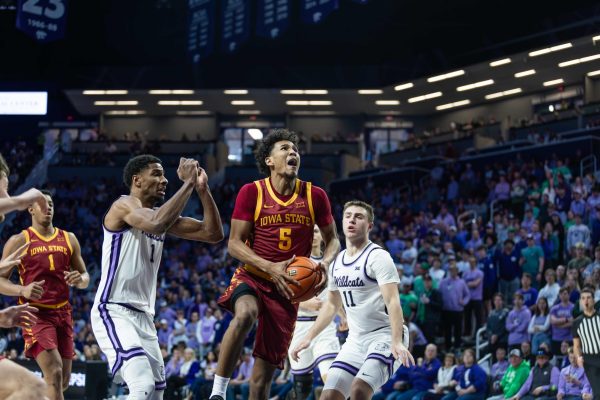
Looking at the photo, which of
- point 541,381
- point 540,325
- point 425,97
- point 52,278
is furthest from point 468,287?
point 425,97

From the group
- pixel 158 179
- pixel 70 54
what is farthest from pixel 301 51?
pixel 158 179

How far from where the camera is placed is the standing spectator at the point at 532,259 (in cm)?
1764

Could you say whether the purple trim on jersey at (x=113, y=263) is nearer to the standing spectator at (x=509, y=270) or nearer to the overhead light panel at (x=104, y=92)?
the standing spectator at (x=509, y=270)

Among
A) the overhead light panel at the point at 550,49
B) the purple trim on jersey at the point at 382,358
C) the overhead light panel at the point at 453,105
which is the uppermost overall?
the overhead light panel at the point at 550,49

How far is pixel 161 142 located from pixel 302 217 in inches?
1257

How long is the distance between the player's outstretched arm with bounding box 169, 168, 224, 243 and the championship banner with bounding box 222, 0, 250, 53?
80.8ft

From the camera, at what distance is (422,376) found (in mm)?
15773

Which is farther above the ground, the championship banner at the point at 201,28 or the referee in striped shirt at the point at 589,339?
the championship banner at the point at 201,28

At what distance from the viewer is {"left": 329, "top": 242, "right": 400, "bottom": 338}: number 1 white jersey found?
8562 mm

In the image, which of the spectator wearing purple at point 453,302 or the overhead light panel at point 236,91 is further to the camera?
the overhead light panel at point 236,91

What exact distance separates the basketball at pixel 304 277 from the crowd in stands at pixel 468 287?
6.98 metres

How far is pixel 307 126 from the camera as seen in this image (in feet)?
149

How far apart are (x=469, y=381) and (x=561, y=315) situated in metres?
1.86

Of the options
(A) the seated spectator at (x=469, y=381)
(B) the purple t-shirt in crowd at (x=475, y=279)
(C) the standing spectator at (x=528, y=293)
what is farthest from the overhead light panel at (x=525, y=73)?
(A) the seated spectator at (x=469, y=381)
